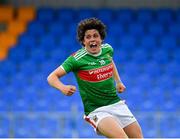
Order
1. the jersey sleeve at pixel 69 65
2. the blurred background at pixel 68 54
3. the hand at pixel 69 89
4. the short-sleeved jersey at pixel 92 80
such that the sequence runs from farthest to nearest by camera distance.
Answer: the blurred background at pixel 68 54 → the short-sleeved jersey at pixel 92 80 → the jersey sleeve at pixel 69 65 → the hand at pixel 69 89

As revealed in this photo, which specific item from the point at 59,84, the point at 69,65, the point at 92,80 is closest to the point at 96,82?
the point at 92,80

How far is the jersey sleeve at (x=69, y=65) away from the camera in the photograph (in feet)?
19.6

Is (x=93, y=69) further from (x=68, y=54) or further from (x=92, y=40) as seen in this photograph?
(x=68, y=54)

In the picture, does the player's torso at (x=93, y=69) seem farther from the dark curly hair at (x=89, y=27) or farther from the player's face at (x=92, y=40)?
the dark curly hair at (x=89, y=27)

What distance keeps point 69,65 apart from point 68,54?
7.94 metres

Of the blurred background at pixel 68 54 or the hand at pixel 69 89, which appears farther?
the blurred background at pixel 68 54

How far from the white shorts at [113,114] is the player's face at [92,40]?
0.57 meters

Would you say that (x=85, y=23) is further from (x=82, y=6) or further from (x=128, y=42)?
(x=82, y=6)

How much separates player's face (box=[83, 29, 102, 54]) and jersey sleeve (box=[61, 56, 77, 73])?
A: 208 mm

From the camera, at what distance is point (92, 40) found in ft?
20.0

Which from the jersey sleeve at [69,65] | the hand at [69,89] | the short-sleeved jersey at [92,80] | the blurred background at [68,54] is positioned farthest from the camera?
the blurred background at [68,54]

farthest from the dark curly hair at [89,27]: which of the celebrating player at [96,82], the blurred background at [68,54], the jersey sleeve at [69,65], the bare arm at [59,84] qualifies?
the blurred background at [68,54]

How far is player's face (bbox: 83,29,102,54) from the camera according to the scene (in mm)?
6091

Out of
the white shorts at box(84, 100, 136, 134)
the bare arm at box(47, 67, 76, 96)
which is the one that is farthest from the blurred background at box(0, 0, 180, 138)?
the bare arm at box(47, 67, 76, 96)
